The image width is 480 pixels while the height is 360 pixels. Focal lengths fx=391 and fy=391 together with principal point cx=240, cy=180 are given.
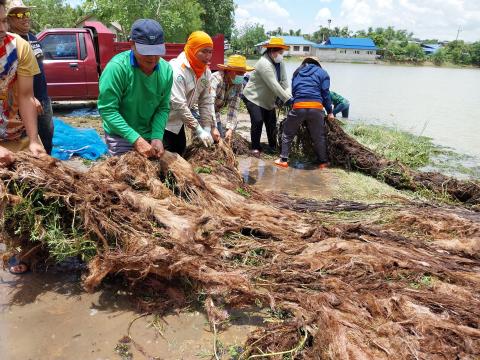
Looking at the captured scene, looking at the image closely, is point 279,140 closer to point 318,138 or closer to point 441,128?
point 318,138

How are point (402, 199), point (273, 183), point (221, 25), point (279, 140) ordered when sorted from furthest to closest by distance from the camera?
1. point (221, 25)
2. point (279, 140)
3. point (273, 183)
4. point (402, 199)

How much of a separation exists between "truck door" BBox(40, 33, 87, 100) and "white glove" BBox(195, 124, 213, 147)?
251 inches

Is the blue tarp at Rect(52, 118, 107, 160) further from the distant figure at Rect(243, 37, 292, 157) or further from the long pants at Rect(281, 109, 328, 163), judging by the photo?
the long pants at Rect(281, 109, 328, 163)

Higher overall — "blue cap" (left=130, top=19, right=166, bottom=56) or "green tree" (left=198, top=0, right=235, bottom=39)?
"green tree" (left=198, top=0, right=235, bottom=39)

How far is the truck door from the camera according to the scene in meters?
8.95

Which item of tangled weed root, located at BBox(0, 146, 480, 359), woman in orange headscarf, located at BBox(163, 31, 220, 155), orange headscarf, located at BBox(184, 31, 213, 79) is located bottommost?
tangled weed root, located at BBox(0, 146, 480, 359)

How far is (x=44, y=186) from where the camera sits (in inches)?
95.8

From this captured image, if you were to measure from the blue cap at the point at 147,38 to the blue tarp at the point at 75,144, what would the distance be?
12.0ft

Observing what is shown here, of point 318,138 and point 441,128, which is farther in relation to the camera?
point 441,128

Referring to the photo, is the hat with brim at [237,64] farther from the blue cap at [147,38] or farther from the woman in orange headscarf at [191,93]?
the blue cap at [147,38]

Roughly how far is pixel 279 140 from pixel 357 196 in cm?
237

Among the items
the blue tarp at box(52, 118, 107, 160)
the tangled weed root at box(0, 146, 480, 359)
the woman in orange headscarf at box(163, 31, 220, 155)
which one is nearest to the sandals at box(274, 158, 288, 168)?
the woman in orange headscarf at box(163, 31, 220, 155)

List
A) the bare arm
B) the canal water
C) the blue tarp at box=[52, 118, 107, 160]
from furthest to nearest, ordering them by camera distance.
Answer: the canal water → the blue tarp at box=[52, 118, 107, 160] → the bare arm

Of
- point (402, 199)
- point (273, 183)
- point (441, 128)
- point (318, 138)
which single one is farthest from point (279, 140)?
point (441, 128)
